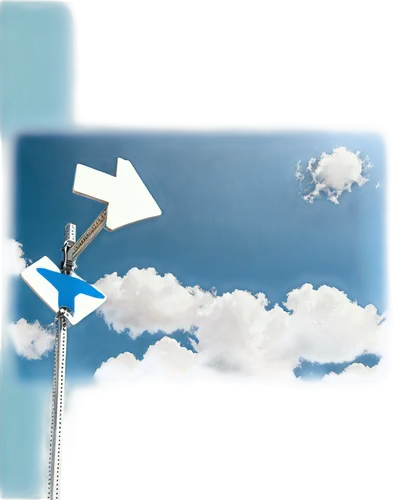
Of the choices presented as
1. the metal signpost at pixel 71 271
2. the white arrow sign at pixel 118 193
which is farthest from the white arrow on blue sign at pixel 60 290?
the white arrow sign at pixel 118 193

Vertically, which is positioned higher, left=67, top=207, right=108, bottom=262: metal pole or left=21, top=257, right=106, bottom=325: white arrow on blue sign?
left=67, top=207, right=108, bottom=262: metal pole

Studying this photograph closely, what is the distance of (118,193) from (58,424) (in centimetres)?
75

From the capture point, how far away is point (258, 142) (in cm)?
393

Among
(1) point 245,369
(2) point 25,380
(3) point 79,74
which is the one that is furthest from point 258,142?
(2) point 25,380

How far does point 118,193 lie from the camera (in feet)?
5.78

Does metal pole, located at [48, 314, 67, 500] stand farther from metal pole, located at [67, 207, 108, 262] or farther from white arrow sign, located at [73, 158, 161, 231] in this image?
white arrow sign, located at [73, 158, 161, 231]

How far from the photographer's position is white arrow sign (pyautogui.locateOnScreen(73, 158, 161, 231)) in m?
1.73

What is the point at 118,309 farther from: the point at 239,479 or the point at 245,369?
the point at 239,479

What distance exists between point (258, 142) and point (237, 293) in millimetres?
1020

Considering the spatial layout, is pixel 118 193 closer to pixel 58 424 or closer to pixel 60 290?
pixel 60 290

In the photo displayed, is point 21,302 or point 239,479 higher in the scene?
point 21,302

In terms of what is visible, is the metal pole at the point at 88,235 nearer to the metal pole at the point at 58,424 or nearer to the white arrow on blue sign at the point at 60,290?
the white arrow on blue sign at the point at 60,290

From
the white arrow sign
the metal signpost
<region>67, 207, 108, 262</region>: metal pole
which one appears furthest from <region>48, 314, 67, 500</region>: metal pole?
the white arrow sign

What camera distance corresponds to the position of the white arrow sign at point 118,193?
1.73 meters
